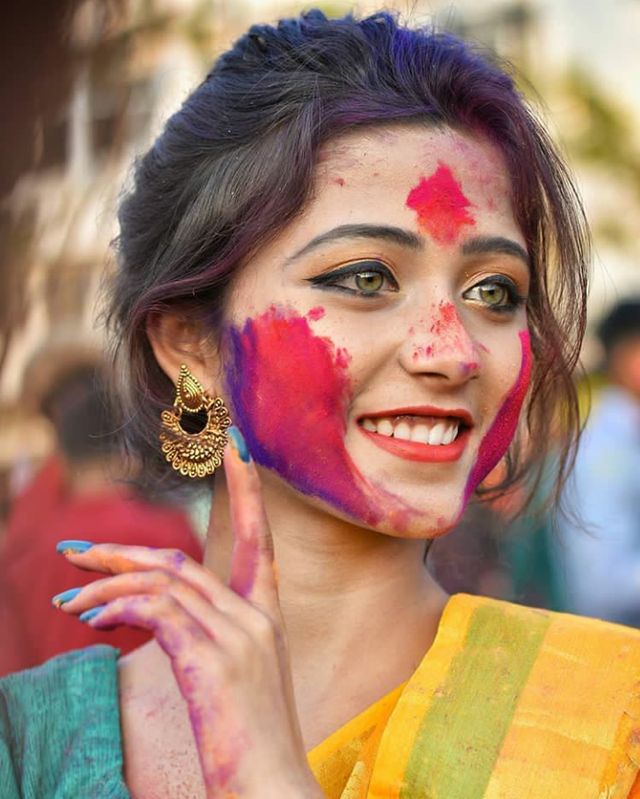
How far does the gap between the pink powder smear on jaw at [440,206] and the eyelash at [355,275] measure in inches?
4.5

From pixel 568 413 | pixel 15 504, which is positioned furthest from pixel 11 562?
pixel 568 413

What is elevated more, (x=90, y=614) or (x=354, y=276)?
→ (x=354, y=276)

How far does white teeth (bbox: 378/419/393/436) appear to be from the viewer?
2.33 meters

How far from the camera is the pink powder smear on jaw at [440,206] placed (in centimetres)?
238

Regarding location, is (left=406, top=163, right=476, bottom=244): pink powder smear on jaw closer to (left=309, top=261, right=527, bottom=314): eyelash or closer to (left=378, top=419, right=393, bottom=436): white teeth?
(left=309, top=261, right=527, bottom=314): eyelash

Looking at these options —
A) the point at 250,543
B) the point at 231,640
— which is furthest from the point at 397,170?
the point at 231,640

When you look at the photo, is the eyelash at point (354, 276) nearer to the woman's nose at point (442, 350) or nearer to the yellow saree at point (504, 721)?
the woman's nose at point (442, 350)

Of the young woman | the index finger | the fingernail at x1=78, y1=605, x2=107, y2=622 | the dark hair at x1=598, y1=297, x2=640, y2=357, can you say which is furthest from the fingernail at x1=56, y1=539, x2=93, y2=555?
the dark hair at x1=598, y1=297, x2=640, y2=357

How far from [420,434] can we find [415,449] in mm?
30

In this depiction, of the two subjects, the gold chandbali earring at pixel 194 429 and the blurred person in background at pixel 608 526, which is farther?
the blurred person in background at pixel 608 526

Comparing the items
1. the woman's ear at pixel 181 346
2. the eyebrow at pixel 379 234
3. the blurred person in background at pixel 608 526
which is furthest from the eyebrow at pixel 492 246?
the blurred person in background at pixel 608 526

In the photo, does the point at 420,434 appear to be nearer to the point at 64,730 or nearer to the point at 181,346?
the point at 181,346

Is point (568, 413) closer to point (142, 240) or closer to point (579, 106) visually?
point (142, 240)

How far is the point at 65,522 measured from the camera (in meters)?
4.61
